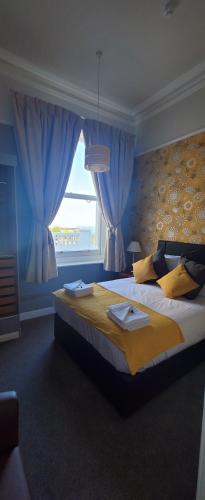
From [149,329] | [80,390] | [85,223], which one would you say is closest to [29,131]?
[85,223]

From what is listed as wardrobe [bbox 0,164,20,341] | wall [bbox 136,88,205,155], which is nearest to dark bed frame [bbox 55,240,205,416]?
wardrobe [bbox 0,164,20,341]

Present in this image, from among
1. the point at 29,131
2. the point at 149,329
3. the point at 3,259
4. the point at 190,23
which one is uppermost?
the point at 190,23

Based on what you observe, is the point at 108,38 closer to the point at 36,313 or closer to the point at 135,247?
the point at 135,247

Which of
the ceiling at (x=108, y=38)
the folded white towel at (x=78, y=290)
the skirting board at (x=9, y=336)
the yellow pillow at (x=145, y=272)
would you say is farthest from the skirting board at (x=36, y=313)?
the ceiling at (x=108, y=38)

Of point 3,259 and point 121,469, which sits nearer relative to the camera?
point 121,469

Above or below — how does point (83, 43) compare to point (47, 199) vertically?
above

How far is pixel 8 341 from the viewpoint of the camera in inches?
93.0

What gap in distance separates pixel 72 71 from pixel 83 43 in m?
0.43

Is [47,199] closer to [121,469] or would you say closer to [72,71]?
[72,71]

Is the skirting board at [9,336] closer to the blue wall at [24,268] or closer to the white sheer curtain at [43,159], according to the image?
the blue wall at [24,268]

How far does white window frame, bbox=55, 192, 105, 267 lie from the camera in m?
3.27

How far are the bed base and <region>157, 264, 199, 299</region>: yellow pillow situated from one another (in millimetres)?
516

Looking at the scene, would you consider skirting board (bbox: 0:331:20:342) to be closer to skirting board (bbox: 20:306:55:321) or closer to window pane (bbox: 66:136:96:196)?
skirting board (bbox: 20:306:55:321)

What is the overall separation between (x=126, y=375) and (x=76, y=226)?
2.37 meters
